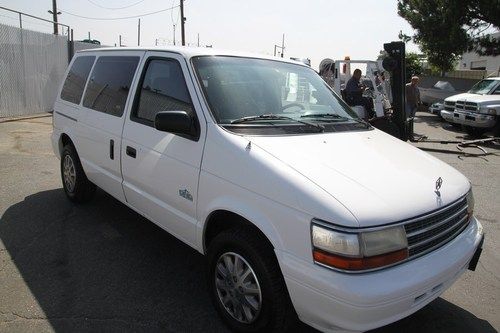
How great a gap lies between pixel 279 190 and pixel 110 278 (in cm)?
193

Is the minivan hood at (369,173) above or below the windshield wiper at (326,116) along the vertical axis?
below

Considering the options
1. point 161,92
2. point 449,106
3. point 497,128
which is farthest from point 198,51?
point 449,106

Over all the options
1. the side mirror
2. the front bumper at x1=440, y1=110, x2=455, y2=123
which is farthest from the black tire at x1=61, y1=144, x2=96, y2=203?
the front bumper at x1=440, y1=110, x2=455, y2=123

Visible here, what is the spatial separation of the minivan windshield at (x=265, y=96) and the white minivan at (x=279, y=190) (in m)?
0.01

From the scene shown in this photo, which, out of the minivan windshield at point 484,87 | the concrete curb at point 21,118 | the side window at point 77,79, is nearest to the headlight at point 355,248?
the side window at point 77,79

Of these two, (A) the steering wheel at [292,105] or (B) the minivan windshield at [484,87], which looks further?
(B) the minivan windshield at [484,87]

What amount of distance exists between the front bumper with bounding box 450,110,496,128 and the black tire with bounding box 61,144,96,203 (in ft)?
40.3

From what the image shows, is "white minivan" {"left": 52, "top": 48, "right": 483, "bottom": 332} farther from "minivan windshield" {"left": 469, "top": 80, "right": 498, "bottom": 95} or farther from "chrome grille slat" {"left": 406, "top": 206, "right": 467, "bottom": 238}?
"minivan windshield" {"left": 469, "top": 80, "right": 498, "bottom": 95}

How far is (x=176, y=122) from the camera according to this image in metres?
3.13

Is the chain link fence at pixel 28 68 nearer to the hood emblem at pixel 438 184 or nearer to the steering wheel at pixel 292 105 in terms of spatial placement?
the steering wheel at pixel 292 105

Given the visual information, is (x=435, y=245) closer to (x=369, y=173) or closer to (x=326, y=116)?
(x=369, y=173)

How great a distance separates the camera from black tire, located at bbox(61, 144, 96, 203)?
5.18m

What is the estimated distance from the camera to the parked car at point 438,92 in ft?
69.8

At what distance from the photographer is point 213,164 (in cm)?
305
